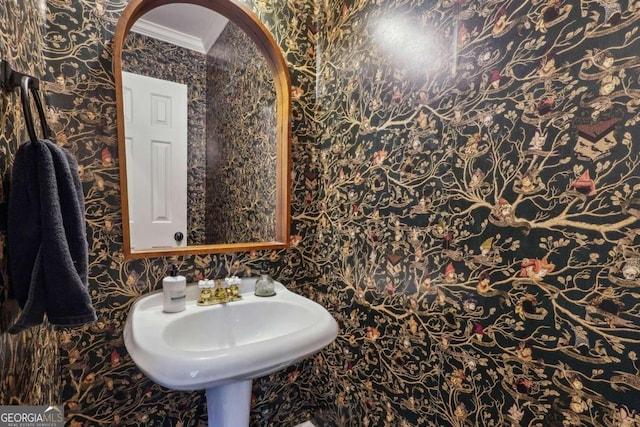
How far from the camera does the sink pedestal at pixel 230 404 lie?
36.5 inches

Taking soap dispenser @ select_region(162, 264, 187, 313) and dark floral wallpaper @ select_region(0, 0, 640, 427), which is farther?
soap dispenser @ select_region(162, 264, 187, 313)

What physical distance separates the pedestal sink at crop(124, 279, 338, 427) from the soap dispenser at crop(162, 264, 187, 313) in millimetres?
23

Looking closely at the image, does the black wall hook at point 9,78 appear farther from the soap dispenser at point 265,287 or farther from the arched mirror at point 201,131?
the soap dispenser at point 265,287

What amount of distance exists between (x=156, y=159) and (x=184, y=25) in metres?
0.53

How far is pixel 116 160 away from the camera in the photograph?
0.97m

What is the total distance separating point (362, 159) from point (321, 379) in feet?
3.38

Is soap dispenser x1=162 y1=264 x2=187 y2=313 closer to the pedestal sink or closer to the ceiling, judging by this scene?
the pedestal sink

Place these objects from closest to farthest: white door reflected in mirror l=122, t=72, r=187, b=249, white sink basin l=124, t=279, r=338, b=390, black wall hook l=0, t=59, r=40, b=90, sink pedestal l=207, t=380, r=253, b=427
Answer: black wall hook l=0, t=59, r=40, b=90 < white sink basin l=124, t=279, r=338, b=390 < sink pedestal l=207, t=380, r=253, b=427 < white door reflected in mirror l=122, t=72, r=187, b=249

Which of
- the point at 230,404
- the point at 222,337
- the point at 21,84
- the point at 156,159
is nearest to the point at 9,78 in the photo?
the point at 21,84

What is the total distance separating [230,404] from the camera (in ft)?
3.05

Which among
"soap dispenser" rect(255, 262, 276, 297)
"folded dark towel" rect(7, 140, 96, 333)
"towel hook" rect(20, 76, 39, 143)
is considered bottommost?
"soap dispenser" rect(255, 262, 276, 297)

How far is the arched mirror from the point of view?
103 cm

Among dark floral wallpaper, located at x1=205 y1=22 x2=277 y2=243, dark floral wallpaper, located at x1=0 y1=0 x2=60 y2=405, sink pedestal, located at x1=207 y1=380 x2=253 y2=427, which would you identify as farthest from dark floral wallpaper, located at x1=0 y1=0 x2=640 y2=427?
sink pedestal, located at x1=207 y1=380 x2=253 y2=427

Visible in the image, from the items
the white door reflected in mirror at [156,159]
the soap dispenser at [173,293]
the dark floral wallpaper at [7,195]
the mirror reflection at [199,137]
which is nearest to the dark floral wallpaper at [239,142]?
the mirror reflection at [199,137]
